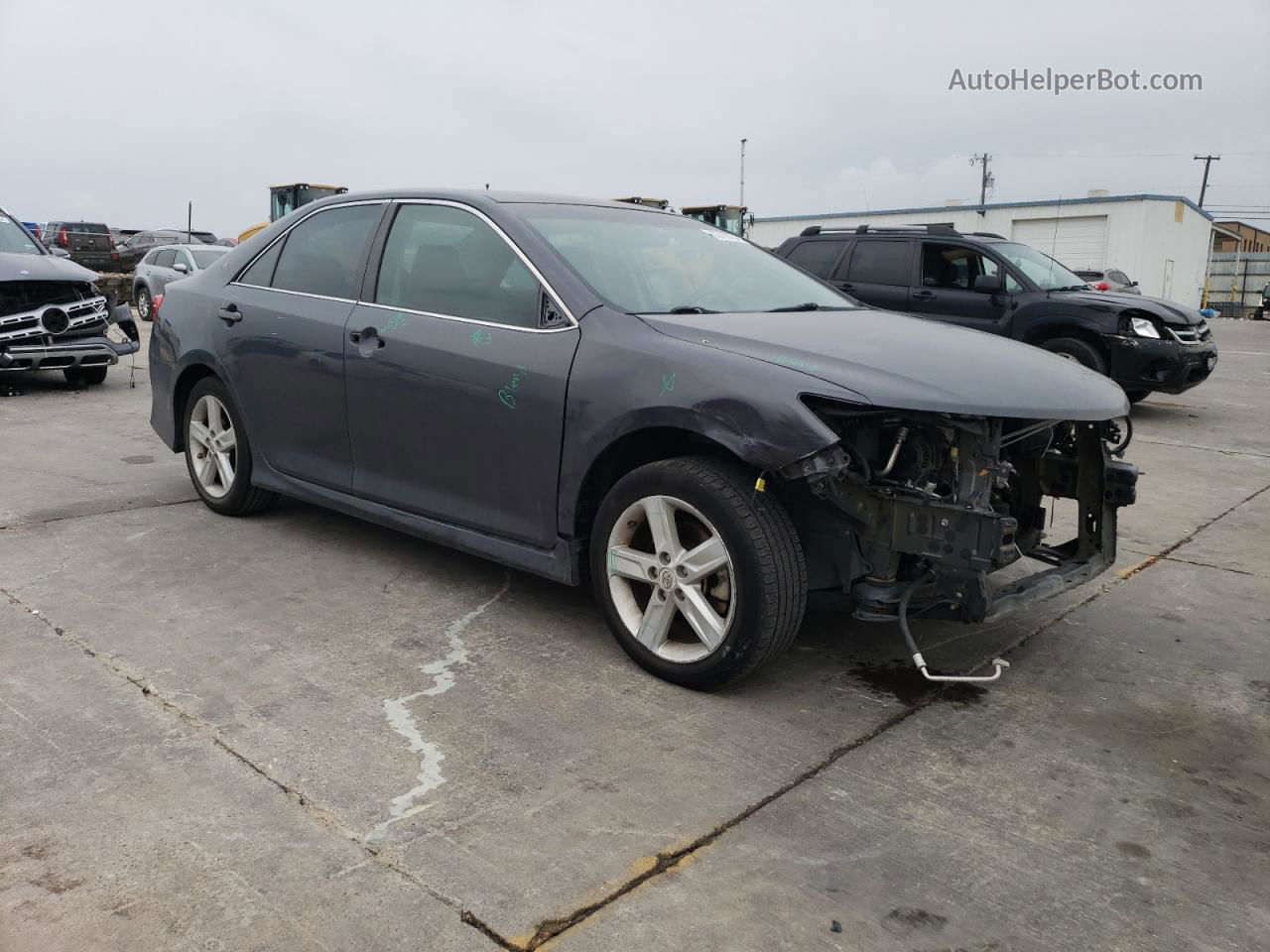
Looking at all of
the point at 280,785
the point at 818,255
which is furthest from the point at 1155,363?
the point at 280,785

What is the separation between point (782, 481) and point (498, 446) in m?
1.09

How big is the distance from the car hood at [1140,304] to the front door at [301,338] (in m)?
7.42

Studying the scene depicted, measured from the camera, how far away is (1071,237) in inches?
1558

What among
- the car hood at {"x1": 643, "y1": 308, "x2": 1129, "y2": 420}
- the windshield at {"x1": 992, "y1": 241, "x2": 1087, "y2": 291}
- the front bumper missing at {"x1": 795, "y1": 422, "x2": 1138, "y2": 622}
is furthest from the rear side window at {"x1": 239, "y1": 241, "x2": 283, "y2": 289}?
the windshield at {"x1": 992, "y1": 241, "x2": 1087, "y2": 291}

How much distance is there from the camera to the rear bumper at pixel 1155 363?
367 inches

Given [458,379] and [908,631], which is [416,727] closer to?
[458,379]

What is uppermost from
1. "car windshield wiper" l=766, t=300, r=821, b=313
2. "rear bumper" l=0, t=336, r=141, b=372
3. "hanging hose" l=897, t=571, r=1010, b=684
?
"car windshield wiper" l=766, t=300, r=821, b=313

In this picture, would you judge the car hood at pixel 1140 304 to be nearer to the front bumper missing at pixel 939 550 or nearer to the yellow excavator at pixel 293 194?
the front bumper missing at pixel 939 550

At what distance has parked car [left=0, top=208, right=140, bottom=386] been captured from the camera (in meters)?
9.45

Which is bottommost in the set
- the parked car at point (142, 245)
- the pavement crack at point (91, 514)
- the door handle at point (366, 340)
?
the pavement crack at point (91, 514)

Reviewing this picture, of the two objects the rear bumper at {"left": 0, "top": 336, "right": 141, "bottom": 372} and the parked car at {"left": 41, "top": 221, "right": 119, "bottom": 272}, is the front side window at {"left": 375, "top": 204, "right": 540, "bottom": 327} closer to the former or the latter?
the rear bumper at {"left": 0, "top": 336, "right": 141, "bottom": 372}

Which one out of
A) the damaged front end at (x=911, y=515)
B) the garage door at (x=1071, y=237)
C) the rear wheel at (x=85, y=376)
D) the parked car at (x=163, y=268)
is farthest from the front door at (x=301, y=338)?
the garage door at (x=1071, y=237)

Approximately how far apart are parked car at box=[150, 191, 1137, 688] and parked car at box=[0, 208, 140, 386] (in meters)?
5.73

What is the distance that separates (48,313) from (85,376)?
48.9 inches
